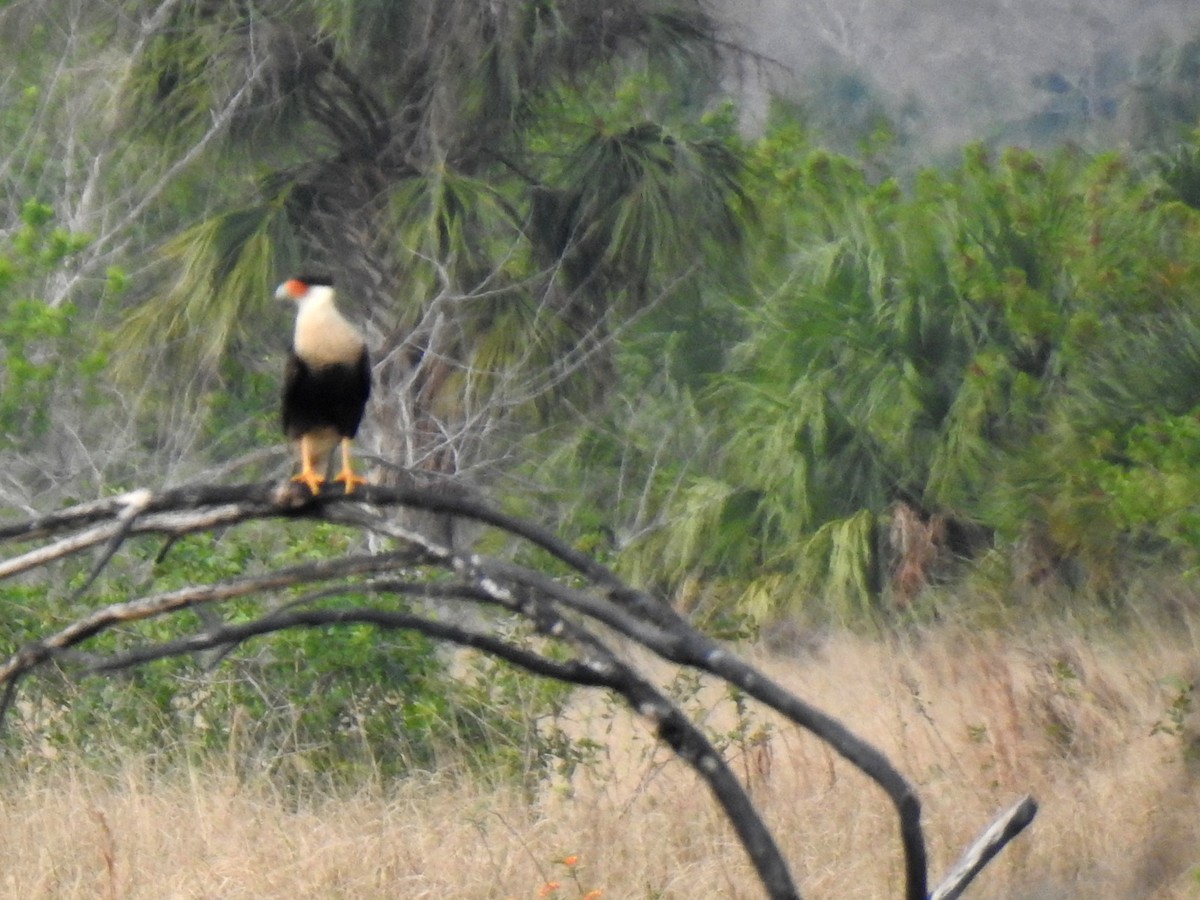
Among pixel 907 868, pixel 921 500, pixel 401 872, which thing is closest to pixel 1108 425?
pixel 921 500

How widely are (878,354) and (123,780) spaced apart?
14.4 ft

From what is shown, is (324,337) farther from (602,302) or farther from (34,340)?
(602,302)

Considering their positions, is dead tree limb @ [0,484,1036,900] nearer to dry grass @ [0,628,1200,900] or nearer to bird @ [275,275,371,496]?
bird @ [275,275,371,496]

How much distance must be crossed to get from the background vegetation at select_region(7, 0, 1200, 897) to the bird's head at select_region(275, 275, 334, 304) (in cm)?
306

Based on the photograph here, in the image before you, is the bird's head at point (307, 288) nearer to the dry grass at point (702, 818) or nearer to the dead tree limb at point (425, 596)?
the dead tree limb at point (425, 596)

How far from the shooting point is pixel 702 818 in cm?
466

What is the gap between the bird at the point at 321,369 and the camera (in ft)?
11.7

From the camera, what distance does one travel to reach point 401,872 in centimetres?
423

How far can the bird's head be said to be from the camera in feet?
12.0

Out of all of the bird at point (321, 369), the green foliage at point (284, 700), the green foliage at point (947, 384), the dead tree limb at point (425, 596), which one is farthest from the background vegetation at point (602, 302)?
the dead tree limb at point (425, 596)

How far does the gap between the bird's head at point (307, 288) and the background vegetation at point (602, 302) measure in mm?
3056

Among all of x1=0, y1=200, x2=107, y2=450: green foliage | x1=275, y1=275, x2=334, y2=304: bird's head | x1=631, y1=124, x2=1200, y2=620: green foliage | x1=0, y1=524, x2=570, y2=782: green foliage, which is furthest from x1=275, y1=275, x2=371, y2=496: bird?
x1=631, y1=124, x2=1200, y2=620: green foliage

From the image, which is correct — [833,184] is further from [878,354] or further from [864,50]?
[864,50]

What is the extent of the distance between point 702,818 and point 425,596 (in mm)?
2311
